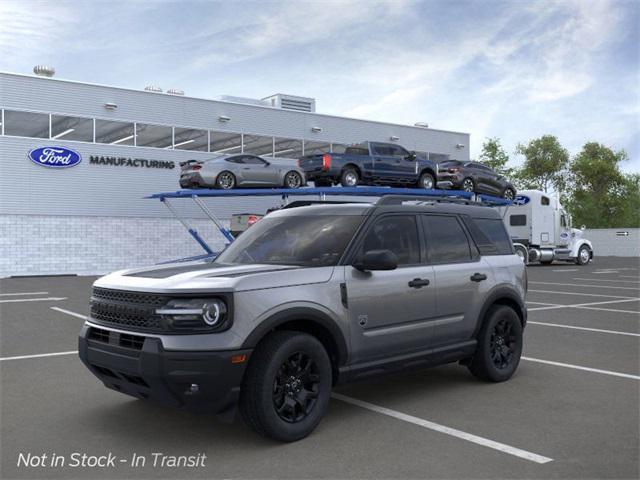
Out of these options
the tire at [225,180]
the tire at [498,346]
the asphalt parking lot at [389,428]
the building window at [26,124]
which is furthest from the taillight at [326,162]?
the tire at [498,346]

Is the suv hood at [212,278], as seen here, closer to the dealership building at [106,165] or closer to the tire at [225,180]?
the tire at [225,180]

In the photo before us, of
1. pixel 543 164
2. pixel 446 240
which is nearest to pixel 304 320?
pixel 446 240

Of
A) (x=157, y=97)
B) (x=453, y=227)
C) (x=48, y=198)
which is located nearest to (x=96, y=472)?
(x=453, y=227)

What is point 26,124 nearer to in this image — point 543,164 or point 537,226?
point 537,226

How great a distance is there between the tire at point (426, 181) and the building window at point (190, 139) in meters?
12.0

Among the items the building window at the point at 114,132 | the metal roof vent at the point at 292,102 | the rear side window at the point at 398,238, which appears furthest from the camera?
the metal roof vent at the point at 292,102

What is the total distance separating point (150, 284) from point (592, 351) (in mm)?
6184

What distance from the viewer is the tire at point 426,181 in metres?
25.0

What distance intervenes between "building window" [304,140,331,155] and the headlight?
30831 millimetres

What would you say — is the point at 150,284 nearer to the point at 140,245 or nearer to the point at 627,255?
the point at 140,245

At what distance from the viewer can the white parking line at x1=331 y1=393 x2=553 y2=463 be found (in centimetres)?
444

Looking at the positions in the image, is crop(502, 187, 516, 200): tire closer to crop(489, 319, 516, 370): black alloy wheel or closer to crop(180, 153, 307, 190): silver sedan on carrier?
crop(180, 153, 307, 190): silver sedan on carrier

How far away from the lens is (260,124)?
33344mm

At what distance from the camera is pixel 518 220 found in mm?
31734
